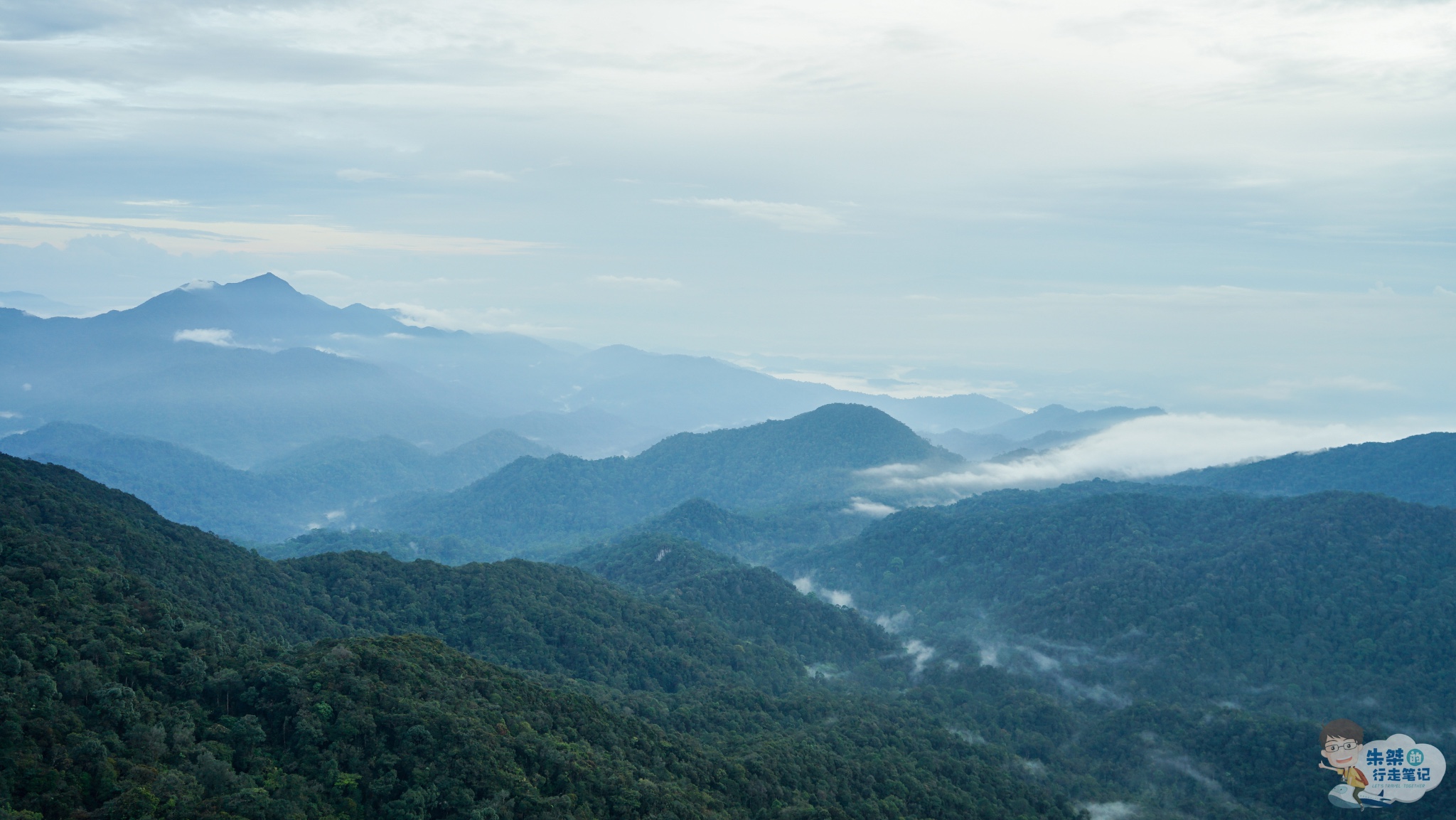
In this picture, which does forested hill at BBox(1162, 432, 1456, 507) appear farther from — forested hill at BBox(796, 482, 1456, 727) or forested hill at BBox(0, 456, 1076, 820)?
forested hill at BBox(0, 456, 1076, 820)

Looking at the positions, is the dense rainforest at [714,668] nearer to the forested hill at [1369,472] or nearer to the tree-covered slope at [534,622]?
the tree-covered slope at [534,622]

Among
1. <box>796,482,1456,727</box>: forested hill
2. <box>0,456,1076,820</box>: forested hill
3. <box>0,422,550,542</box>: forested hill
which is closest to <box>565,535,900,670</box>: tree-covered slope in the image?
<box>796,482,1456,727</box>: forested hill

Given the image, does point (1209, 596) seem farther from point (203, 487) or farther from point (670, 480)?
point (203, 487)

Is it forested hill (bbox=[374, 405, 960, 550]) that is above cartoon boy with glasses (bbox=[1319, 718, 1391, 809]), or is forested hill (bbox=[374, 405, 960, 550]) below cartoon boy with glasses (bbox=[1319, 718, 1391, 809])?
above

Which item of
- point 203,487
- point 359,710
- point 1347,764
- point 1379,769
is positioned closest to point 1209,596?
point 1347,764

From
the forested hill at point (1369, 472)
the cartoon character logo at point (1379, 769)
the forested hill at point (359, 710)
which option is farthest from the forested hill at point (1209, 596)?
the forested hill at point (1369, 472)

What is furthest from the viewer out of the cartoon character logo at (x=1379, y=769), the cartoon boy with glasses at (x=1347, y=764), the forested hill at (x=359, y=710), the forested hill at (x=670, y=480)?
the forested hill at (x=670, y=480)
